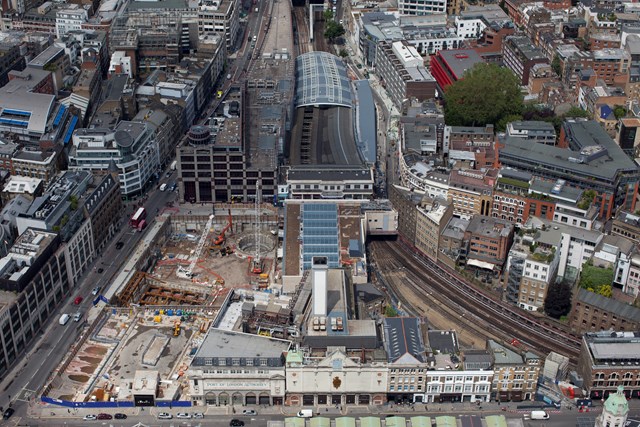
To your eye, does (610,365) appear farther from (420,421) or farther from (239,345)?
(239,345)

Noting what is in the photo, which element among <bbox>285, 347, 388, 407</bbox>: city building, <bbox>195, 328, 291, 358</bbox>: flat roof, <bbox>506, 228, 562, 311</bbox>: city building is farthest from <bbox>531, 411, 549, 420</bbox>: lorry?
<bbox>195, 328, 291, 358</bbox>: flat roof

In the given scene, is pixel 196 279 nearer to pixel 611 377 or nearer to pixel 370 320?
pixel 370 320

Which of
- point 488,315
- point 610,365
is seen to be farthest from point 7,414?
point 610,365

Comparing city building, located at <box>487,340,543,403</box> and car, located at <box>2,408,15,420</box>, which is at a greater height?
city building, located at <box>487,340,543,403</box>

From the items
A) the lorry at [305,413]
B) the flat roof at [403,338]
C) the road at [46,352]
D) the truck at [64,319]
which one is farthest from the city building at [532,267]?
the truck at [64,319]

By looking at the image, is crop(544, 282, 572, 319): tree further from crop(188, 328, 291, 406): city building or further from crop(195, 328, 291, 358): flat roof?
crop(188, 328, 291, 406): city building

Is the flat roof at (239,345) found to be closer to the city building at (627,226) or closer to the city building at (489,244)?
the city building at (489,244)
